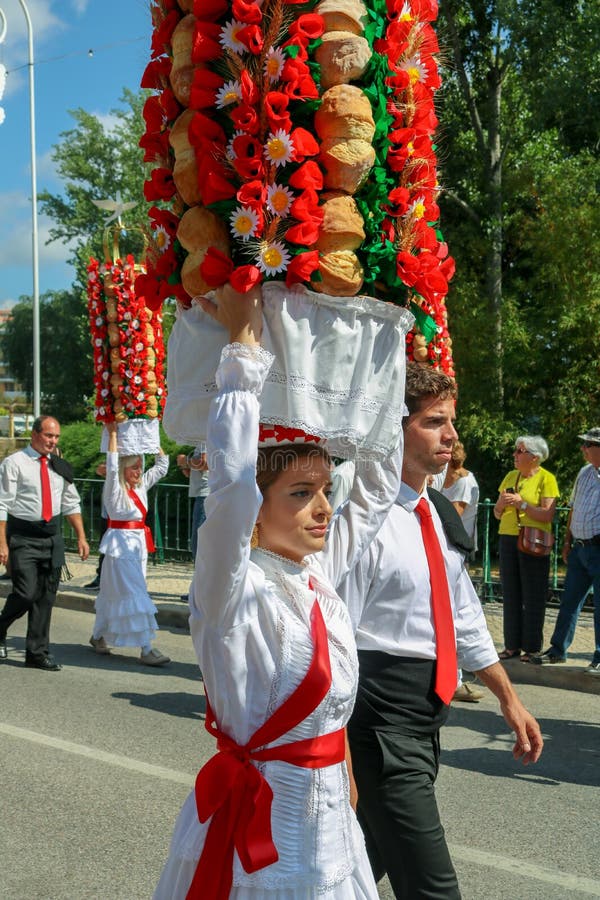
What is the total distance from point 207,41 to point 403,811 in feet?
7.14

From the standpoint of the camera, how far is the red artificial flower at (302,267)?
257cm

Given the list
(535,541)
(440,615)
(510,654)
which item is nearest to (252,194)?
(440,615)

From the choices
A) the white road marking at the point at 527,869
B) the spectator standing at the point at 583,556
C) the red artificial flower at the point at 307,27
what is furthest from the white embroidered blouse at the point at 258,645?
the spectator standing at the point at 583,556

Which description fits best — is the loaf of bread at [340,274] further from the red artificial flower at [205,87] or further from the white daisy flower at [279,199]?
the red artificial flower at [205,87]

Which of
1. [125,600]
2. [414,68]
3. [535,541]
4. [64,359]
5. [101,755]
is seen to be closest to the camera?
[414,68]

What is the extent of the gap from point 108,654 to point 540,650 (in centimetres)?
384

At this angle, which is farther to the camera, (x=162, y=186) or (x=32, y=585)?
(x=32, y=585)

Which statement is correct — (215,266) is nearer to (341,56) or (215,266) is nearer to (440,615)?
(341,56)

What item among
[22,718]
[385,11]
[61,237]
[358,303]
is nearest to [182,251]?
[358,303]

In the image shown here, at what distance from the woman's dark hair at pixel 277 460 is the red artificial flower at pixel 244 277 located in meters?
0.47

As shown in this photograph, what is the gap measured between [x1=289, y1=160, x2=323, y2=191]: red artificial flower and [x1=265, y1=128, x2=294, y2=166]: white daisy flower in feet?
0.14

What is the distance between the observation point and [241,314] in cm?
258

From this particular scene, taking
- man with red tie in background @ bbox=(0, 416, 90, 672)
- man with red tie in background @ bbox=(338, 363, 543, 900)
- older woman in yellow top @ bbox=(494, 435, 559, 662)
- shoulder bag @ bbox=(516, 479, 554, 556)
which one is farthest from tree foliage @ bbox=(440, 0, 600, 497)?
man with red tie in background @ bbox=(338, 363, 543, 900)

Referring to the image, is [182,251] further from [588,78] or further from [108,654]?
[588,78]
